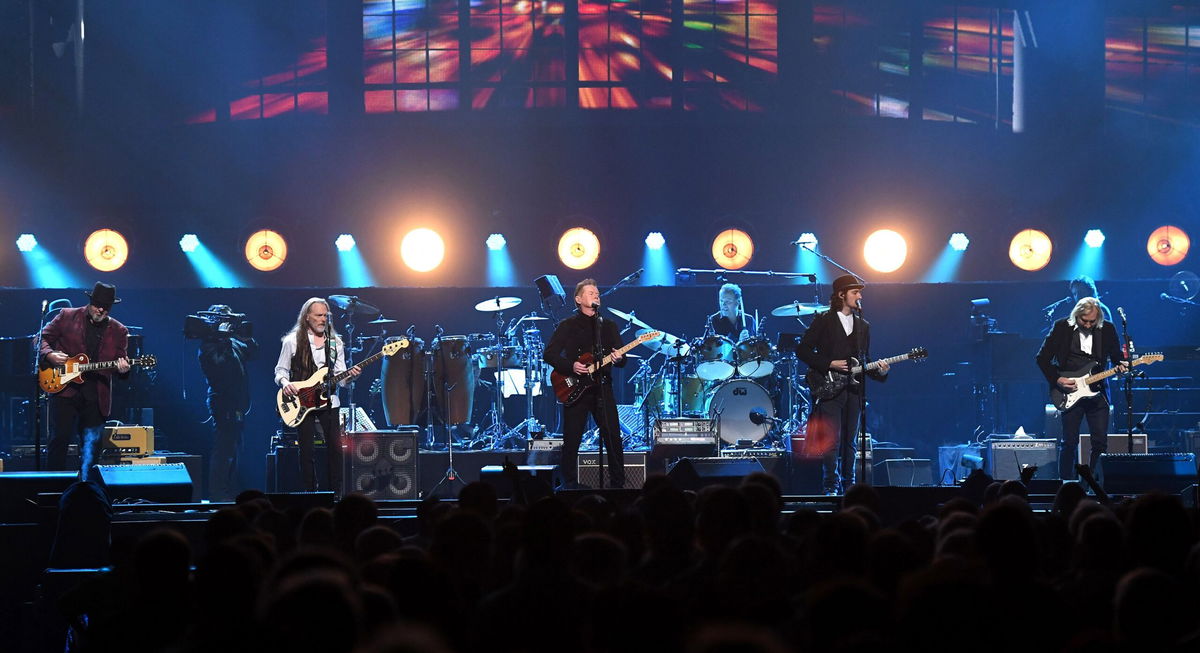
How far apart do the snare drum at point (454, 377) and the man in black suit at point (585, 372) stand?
3124 mm

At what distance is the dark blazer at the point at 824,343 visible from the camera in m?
11.8

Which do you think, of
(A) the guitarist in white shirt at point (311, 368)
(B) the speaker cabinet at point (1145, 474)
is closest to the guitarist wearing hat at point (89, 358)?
(A) the guitarist in white shirt at point (311, 368)

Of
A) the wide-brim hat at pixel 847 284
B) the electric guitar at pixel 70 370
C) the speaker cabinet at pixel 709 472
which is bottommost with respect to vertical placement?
the speaker cabinet at pixel 709 472

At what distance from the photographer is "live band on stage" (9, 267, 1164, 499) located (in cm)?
1162

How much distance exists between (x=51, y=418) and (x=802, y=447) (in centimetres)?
A: 799

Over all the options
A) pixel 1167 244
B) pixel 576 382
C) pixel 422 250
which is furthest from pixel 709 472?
pixel 1167 244

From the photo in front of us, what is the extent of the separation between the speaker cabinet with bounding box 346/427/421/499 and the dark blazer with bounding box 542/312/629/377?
264 centimetres

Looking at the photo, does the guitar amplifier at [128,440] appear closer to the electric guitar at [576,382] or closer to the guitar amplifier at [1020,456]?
the electric guitar at [576,382]

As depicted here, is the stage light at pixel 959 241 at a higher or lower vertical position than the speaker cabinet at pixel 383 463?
higher

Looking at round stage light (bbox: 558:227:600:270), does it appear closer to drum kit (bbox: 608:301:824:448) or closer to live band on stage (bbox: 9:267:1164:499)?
live band on stage (bbox: 9:267:1164:499)

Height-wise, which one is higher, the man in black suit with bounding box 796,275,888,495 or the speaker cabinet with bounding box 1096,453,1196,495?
the man in black suit with bounding box 796,275,888,495

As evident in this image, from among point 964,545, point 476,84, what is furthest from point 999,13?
point 964,545

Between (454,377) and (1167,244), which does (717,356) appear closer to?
(454,377)

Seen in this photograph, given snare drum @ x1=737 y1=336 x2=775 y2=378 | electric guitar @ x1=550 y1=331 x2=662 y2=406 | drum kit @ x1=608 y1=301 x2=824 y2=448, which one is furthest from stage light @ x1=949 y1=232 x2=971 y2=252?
electric guitar @ x1=550 y1=331 x2=662 y2=406
